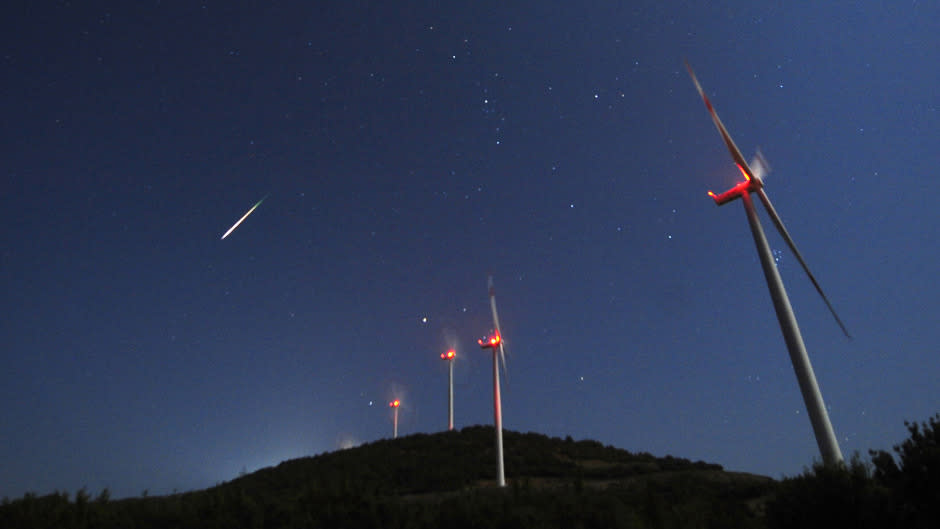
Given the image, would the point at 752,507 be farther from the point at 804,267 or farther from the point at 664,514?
the point at 804,267

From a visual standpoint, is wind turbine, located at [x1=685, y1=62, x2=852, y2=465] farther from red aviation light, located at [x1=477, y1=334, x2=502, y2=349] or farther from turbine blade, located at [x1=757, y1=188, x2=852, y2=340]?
red aviation light, located at [x1=477, y1=334, x2=502, y2=349]

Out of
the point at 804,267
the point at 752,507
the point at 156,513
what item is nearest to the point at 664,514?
the point at 752,507

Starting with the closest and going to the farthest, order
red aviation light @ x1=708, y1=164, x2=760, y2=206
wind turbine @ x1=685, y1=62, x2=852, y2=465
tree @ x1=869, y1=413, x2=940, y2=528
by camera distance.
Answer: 1. tree @ x1=869, y1=413, x2=940, y2=528
2. wind turbine @ x1=685, y1=62, x2=852, y2=465
3. red aviation light @ x1=708, y1=164, x2=760, y2=206

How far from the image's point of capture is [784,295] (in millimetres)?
22094

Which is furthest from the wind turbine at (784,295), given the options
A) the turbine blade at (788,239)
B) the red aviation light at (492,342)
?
the red aviation light at (492,342)

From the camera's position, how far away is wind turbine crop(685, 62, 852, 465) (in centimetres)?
1867

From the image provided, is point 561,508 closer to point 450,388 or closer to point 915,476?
point 915,476

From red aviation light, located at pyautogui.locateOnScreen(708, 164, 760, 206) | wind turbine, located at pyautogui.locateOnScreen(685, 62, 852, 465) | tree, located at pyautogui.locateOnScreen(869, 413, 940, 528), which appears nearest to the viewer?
tree, located at pyautogui.locateOnScreen(869, 413, 940, 528)

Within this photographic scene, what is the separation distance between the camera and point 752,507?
1952 cm

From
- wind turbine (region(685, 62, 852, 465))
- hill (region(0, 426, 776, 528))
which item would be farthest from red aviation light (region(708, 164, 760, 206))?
hill (region(0, 426, 776, 528))

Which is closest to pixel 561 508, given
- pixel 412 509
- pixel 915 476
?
pixel 412 509

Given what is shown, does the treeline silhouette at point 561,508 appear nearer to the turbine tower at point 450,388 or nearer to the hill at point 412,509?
the hill at point 412,509

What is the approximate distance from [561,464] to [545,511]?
1280 inches

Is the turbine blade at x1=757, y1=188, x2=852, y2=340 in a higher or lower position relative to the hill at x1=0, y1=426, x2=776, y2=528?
higher
